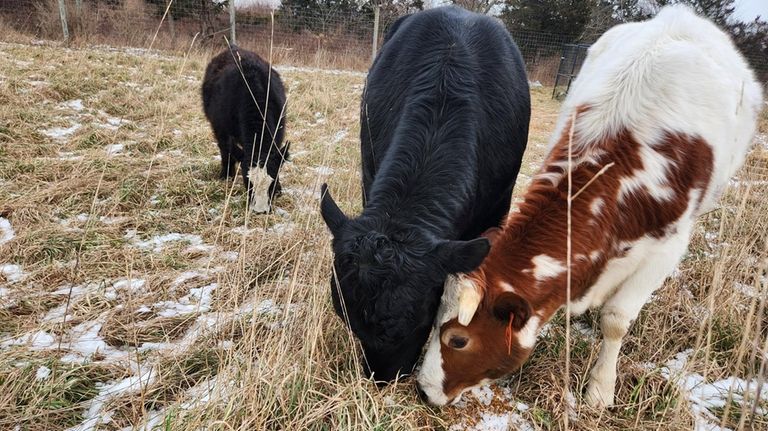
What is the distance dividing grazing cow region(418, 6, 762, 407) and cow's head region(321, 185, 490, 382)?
0.12 metres

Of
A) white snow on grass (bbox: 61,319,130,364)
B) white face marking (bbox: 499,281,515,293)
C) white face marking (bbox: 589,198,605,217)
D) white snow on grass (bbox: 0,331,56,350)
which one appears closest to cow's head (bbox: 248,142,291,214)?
white snow on grass (bbox: 61,319,130,364)

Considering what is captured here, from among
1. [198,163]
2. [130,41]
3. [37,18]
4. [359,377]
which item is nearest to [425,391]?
[359,377]

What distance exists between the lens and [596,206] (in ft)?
6.28

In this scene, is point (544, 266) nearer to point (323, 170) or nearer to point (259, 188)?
point (323, 170)

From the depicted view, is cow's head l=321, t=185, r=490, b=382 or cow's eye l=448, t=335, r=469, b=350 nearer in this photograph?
cow's head l=321, t=185, r=490, b=382

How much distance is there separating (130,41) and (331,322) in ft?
47.4

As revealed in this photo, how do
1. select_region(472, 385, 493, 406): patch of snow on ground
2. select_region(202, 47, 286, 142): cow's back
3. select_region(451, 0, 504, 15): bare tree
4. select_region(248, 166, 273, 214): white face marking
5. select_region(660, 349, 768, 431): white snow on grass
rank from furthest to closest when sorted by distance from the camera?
select_region(451, 0, 504, 15): bare tree < select_region(202, 47, 286, 142): cow's back < select_region(248, 166, 273, 214): white face marking < select_region(472, 385, 493, 406): patch of snow on ground < select_region(660, 349, 768, 431): white snow on grass

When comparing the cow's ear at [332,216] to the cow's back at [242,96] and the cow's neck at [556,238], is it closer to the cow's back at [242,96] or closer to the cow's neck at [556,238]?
the cow's neck at [556,238]

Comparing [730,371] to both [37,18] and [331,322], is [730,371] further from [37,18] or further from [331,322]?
[37,18]

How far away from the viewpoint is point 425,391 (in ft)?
6.45

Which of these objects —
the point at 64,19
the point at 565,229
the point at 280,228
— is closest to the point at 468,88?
the point at 565,229

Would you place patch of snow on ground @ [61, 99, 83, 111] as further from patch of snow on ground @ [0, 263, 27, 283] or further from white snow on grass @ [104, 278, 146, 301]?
white snow on grass @ [104, 278, 146, 301]

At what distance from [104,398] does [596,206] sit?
8.16 ft

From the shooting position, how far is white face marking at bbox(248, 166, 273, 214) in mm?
4234
